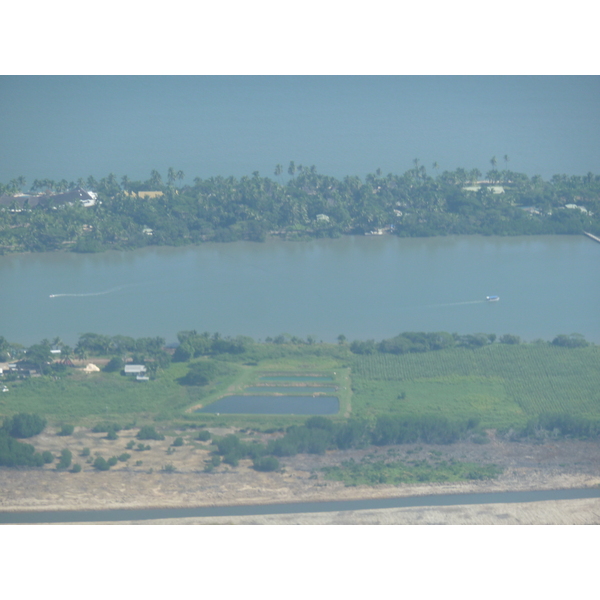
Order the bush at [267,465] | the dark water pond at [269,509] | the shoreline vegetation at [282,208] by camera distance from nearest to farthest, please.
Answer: the dark water pond at [269,509] < the bush at [267,465] < the shoreline vegetation at [282,208]

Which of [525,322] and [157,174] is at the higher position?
[157,174]

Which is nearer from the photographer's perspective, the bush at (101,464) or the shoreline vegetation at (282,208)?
the bush at (101,464)

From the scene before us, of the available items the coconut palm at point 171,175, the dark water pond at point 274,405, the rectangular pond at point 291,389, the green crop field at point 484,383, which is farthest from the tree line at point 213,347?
the coconut palm at point 171,175

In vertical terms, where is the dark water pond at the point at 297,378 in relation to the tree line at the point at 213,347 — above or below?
below

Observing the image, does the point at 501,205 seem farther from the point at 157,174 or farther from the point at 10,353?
A: the point at 10,353

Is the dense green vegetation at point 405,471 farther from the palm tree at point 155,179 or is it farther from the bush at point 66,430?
the palm tree at point 155,179

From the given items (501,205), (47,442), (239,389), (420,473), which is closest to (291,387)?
(239,389)
